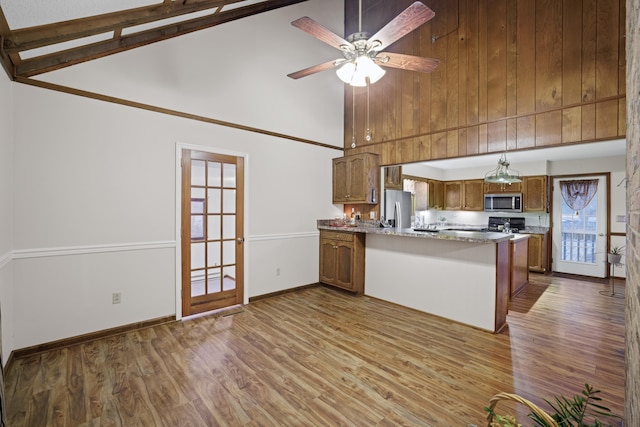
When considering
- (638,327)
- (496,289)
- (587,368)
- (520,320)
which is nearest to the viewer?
(638,327)

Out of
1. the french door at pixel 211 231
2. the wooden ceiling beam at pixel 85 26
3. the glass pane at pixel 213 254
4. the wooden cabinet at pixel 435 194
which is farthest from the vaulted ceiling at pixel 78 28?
the wooden cabinet at pixel 435 194

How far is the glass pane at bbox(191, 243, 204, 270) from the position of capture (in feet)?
11.9

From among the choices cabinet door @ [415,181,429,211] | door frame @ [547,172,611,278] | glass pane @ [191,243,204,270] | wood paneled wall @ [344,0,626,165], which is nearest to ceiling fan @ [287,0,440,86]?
wood paneled wall @ [344,0,626,165]

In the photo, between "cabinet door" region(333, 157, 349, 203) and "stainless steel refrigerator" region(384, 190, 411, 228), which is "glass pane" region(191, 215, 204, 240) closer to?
"cabinet door" region(333, 157, 349, 203)

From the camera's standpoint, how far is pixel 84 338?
9.45ft

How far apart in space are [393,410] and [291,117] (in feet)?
13.1

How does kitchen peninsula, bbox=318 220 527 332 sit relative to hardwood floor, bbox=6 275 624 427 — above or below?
above

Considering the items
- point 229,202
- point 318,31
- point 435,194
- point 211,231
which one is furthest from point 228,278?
point 435,194

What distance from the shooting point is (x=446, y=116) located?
395 cm

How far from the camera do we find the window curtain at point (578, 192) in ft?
19.0

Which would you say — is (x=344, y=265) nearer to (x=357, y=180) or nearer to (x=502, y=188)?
(x=357, y=180)

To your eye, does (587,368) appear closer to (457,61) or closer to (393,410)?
(393,410)

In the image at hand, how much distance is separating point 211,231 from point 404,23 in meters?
3.08

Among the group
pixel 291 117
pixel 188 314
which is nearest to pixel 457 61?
pixel 291 117
